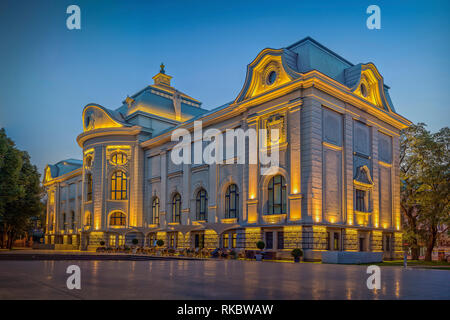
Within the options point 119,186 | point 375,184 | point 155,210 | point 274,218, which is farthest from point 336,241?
point 119,186

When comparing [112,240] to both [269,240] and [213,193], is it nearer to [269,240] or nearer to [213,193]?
[213,193]

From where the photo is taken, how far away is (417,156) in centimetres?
3847

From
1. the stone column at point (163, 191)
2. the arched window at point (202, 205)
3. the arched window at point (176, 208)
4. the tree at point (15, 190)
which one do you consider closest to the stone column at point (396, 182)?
the arched window at point (202, 205)

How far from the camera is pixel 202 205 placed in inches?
1720

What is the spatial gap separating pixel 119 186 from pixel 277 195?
86.2ft

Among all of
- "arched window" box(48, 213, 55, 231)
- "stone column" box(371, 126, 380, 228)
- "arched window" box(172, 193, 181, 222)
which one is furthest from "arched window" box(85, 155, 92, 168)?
"stone column" box(371, 126, 380, 228)

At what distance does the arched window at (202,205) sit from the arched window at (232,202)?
12.1 ft

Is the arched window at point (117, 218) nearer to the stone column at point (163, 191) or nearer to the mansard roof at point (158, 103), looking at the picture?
the stone column at point (163, 191)

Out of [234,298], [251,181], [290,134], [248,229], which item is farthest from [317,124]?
[234,298]

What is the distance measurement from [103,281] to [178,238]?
1326 inches

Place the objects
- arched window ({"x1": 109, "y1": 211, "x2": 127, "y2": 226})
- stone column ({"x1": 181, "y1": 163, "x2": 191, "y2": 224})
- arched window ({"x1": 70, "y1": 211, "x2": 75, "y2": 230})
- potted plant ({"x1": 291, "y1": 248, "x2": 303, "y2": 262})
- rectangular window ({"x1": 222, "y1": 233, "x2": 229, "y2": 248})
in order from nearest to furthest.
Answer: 1. potted plant ({"x1": 291, "y1": 248, "x2": 303, "y2": 262})
2. rectangular window ({"x1": 222, "y1": 233, "x2": 229, "y2": 248})
3. stone column ({"x1": 181, "y1": 163, "x2": 191, "y2": 224})
4. arched window ({"x1": 109, "y1": 211, "x2": 127, "y2": 226})
5. arched window ({"x1": 70, "y1": 211, "x2": 75, "y2": 230})

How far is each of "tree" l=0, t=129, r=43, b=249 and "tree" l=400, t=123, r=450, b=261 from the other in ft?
119

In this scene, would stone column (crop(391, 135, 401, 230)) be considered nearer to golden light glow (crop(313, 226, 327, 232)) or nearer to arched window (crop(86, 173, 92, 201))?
golden light glow (crop(313, 226, 327, 232))

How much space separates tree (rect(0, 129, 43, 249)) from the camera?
39.6m
